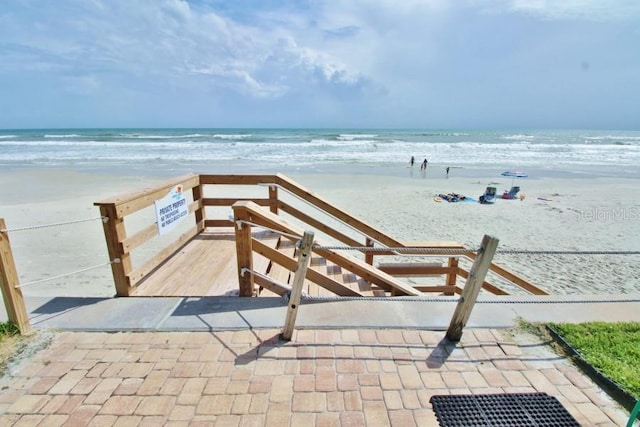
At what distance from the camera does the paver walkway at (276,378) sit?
2277mm

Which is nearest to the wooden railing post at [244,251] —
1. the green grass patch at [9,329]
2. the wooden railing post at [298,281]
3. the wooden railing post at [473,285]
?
the wooden railing post at [298,281]

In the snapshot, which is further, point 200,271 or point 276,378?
point 200,271

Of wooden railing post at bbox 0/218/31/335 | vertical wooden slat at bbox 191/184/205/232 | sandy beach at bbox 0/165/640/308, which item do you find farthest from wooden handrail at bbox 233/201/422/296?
vertical wooden slat at bbox 191/184/205/232

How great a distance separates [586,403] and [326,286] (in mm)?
2439

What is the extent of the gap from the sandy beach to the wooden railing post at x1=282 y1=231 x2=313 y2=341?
222 cm

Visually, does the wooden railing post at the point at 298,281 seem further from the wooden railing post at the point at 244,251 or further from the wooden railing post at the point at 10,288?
the wooden railing post at the point at 10,288

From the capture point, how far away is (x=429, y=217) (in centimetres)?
1160

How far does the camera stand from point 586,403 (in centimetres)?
244

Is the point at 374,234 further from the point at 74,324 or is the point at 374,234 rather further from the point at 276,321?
the point at 74,324

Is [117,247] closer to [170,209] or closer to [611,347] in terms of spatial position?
[170,209]

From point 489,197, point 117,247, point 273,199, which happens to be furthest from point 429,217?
point 117,247

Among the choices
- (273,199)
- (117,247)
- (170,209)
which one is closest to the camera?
(117,247)

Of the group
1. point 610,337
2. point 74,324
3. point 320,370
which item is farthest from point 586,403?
point 74,324

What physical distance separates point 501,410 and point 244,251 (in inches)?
104
